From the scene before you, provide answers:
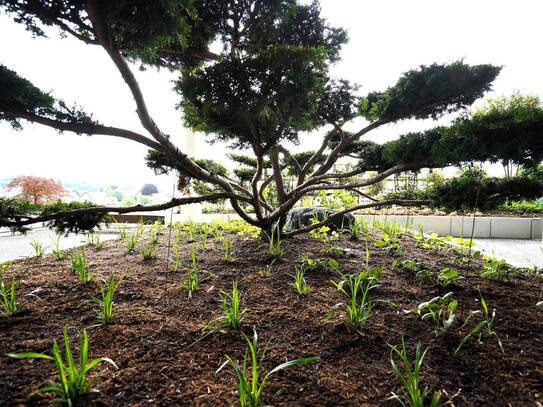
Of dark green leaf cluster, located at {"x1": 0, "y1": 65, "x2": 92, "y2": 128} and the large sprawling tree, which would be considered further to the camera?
dark green leaf cluster, located at {"x1": 0, "y1": 65, "x2": 92, "y2": 128}

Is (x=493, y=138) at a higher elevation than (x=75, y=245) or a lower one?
higher

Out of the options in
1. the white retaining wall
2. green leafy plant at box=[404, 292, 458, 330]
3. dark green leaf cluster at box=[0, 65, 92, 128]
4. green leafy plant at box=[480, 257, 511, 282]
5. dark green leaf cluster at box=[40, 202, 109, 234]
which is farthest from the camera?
the white retaining wall

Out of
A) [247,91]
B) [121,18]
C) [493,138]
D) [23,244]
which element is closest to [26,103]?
[121,18]

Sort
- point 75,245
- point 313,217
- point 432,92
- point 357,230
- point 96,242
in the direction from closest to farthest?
point 432,92 < point 96,242 < point 357,230 < point 75,245 < point 313,217

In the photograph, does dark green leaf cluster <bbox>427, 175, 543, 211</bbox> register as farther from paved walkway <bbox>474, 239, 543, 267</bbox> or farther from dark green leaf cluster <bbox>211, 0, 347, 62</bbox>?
paved walkway <bbox>474, 239, 543, 267</bbox>

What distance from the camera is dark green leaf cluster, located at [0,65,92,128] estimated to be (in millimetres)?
1421

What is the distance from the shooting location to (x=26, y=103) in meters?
1.46

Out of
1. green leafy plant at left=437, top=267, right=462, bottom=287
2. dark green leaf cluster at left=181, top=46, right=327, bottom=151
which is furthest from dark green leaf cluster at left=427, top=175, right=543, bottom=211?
dark green leaf cluster at left=181, top=46, right=327, bottom=151

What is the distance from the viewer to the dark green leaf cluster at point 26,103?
142 cm

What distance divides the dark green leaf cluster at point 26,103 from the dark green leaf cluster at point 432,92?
215 centimetres

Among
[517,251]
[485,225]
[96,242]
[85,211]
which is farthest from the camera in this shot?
[485,225]

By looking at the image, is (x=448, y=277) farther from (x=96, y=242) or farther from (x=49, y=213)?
(x=96, y=242)

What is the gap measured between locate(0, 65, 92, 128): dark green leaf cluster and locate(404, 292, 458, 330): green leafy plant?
2.03 meters

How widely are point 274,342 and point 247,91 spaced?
1363 mm
